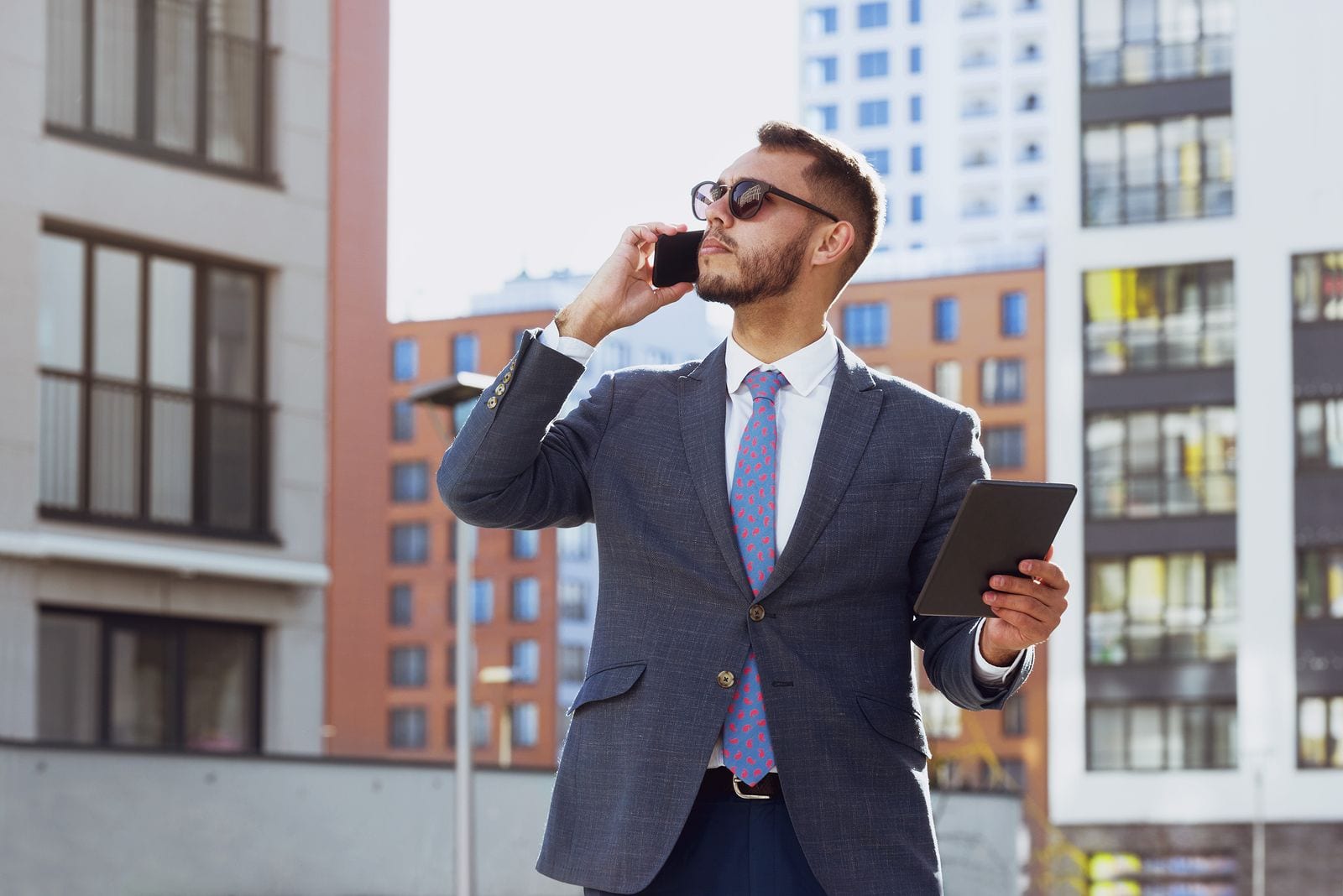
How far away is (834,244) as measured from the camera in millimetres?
2578

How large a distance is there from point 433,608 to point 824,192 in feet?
214

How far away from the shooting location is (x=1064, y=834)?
38.1 meters

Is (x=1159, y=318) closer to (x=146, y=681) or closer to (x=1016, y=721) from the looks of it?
(x=1016, y=721)

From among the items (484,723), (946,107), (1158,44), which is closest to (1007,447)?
(484,723)

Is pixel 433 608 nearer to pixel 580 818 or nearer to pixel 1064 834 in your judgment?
pixel 1064 834

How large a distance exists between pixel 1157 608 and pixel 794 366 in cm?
3746

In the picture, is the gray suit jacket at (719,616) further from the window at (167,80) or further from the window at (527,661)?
the window at (527,661)

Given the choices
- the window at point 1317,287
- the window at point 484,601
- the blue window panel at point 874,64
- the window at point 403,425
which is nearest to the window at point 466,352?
the window at point 403,425

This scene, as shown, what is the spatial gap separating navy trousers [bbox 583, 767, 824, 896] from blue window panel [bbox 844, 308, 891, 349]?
56740mm

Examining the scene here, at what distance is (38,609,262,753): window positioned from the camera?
14.0 metres

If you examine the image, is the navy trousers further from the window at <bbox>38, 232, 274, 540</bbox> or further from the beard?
the window at <bbox>38, 232, 274, 540</bbox>

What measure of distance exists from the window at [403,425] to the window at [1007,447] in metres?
18.7

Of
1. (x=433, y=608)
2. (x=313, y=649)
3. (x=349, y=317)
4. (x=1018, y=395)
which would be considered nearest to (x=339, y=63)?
(x=349, y=317)

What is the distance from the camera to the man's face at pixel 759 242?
8.22 ft
